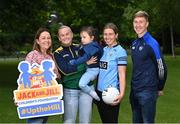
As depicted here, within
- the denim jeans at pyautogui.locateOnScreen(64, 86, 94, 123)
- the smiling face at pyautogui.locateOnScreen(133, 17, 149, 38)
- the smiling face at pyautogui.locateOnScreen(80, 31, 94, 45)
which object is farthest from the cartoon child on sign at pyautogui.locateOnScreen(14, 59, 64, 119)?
the smiling face at pyautogui.locateOnScreen(133, 17, 149, 38)

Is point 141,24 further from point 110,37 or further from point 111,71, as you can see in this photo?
point 111,71

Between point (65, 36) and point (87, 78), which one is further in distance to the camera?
point (65, 36)

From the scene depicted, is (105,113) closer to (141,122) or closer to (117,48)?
(141,122)

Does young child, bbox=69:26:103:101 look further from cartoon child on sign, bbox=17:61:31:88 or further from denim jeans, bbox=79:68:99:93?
cartoon child on sign, bbox=17:61:31:88

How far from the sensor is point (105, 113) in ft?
22.2

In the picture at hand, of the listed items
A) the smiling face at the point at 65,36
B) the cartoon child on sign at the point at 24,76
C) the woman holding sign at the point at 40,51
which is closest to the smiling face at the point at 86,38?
the smiling face at the point at 65,36

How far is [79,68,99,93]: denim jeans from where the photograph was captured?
21.5ft

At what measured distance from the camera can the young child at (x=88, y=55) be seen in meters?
6.59

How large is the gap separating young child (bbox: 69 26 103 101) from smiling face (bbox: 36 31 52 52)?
411 mm

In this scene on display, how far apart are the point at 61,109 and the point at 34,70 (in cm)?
67

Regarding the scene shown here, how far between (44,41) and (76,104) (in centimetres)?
102

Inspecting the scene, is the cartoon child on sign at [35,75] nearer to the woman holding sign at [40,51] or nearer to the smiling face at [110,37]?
the woman holding sign at [40,51]

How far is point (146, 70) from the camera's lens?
650cm

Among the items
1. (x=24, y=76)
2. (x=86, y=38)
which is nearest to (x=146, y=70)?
(x=86, y=38)
